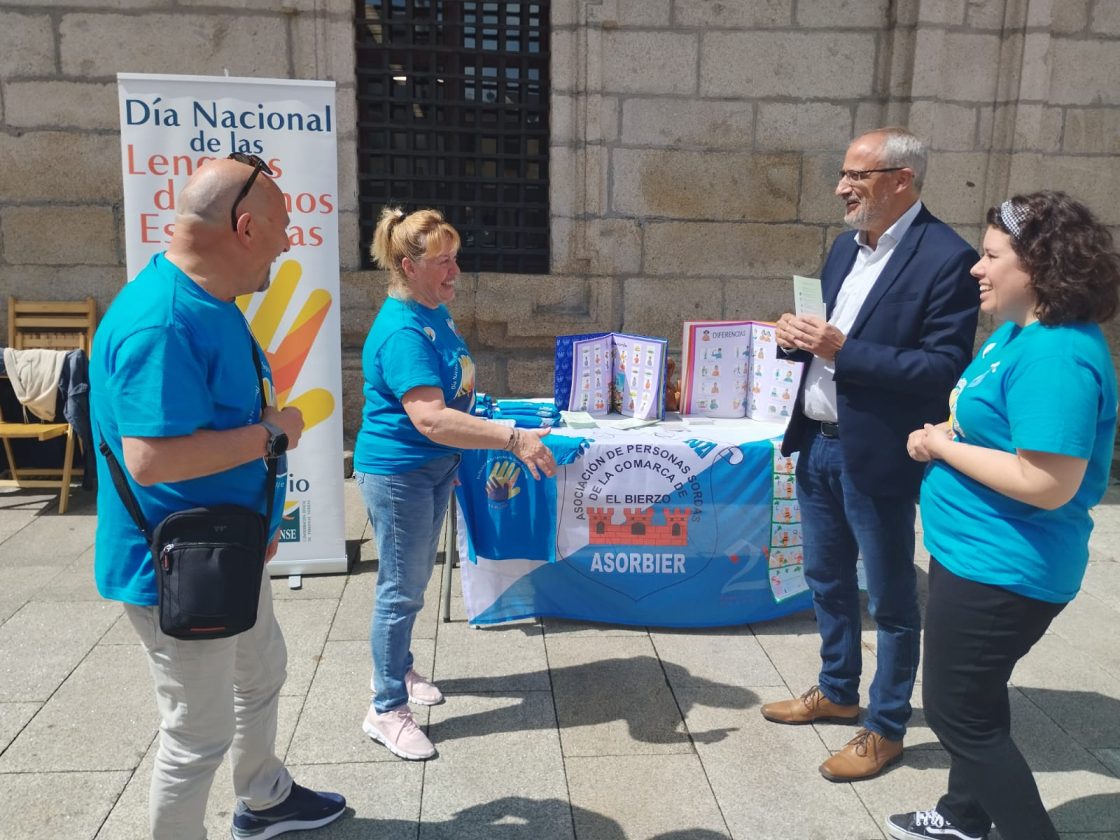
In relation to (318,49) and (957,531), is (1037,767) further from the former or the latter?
(318,49)

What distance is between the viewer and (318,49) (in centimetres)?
577

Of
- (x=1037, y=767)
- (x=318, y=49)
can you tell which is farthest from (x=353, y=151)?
(x=1037, y=767)

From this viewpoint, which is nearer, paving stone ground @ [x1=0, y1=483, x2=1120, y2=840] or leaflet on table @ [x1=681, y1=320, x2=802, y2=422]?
paving stone ground @ [x1=0, y1=483, x2=1120, y2=840]

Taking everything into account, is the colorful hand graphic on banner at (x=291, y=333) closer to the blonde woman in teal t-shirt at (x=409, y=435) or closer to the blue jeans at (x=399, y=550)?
the blonde woman in teal t-shirt at (x=409, y=435)

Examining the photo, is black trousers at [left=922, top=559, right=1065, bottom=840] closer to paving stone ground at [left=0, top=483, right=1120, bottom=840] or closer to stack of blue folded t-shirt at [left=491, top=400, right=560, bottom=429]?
paving stone ground at [left=0, top=483, right=1120, bottom=840]

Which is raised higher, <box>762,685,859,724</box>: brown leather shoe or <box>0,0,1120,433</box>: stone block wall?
<box>0,0,1120,433</box>: stone block wall

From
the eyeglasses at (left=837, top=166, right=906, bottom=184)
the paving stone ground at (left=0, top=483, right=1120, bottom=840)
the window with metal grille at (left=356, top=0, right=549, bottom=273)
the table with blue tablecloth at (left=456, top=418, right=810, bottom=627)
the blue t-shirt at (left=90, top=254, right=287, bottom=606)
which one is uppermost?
the window with metal grille at (left=356, top=0, right=549, bottom=273)

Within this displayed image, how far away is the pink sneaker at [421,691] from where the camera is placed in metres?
3.06

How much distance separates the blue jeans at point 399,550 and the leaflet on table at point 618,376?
121 cm

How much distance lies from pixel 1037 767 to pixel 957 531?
4.18 ft

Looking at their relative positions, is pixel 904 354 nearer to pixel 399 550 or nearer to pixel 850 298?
pixel 850 298

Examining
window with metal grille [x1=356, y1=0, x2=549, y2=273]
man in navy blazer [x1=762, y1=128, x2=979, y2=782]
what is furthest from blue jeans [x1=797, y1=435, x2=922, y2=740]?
window with metal grille [x1=356, y1=0, x2=549, y2=273]

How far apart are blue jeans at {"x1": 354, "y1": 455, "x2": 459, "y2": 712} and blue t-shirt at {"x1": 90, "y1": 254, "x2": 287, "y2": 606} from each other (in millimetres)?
762

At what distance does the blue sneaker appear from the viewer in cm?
231
